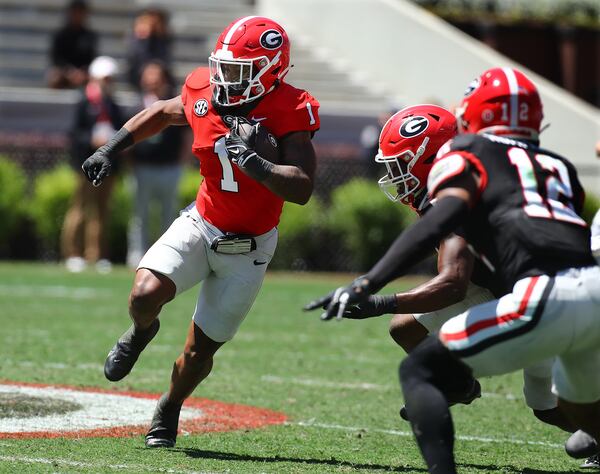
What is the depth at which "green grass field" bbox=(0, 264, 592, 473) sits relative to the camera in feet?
17.3

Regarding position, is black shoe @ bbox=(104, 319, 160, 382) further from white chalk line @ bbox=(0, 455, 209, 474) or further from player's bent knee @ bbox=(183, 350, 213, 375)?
white chalk line @ bbox=(0, 455, 209, 474)

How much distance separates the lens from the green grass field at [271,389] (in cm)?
528

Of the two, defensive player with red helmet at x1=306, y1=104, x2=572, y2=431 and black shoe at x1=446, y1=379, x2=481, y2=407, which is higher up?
defensive player with red helmet at x1=306, y1=104, x2=572, y2=431

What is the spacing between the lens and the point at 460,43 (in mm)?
18828

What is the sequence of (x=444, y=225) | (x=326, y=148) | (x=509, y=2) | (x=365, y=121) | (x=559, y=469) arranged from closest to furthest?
(x=444, y=225)
(x=559, y=469)
(x=326, y=148)
(x=365, y=121)
(x=509, y=2)

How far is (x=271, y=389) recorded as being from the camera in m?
7.31

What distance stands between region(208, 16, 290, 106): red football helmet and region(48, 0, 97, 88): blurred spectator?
10671 mm

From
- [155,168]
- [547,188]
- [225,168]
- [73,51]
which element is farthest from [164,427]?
[73,51]

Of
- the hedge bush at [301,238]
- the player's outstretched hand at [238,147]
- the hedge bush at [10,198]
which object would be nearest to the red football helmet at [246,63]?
the player's outstretched hand at [238,147]

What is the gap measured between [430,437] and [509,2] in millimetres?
18329

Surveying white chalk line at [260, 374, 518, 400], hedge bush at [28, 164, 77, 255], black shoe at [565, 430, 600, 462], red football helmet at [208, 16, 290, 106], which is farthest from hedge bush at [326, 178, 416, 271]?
black shoe at [565, 430, 600, 462]

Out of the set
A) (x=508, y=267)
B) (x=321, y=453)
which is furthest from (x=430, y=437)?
(x=321, y=453)

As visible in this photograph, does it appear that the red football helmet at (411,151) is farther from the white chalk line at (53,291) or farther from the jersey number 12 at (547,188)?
the white chalk line at (53,291)

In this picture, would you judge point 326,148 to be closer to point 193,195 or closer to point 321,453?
point 193,195
